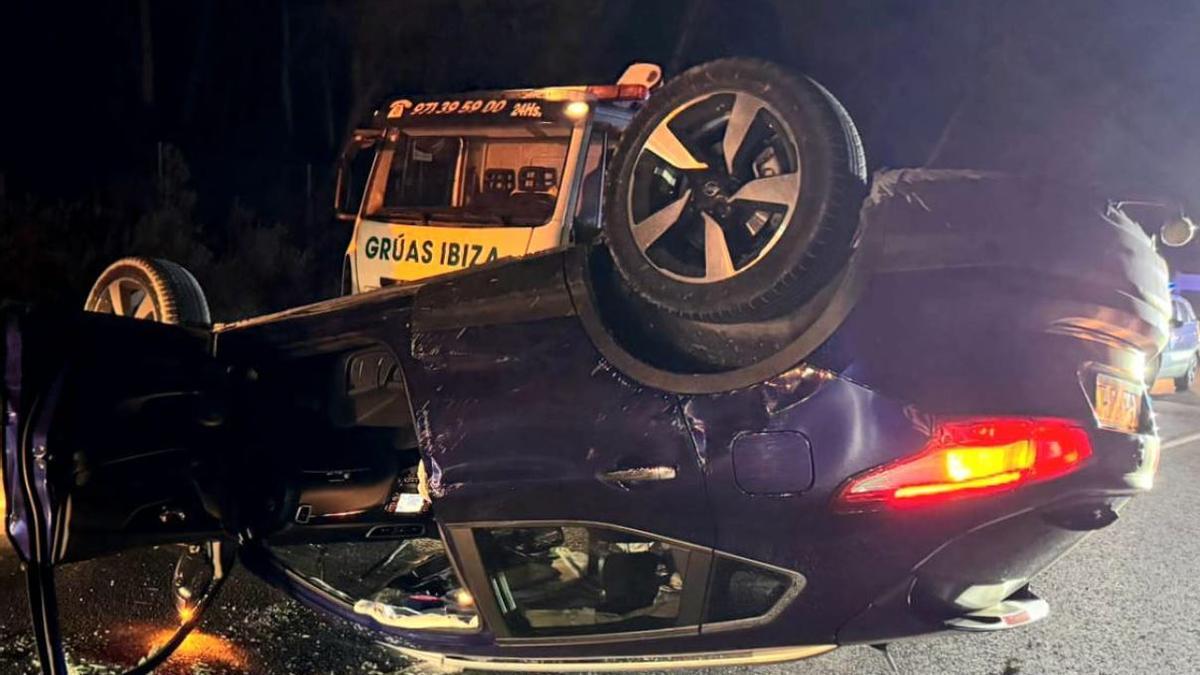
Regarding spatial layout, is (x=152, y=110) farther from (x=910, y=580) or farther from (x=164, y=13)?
(x=910, y=580)

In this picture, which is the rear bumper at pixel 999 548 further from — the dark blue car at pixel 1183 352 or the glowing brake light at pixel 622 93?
the dark blue car at pixel 1183 352

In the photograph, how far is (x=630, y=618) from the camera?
272 centimetres

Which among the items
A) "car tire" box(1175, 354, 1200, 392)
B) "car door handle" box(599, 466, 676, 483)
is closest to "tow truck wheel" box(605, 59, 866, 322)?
"car door handle" box(599, 466, 676, 483)

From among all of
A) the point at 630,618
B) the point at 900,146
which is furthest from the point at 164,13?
the point at 630,618

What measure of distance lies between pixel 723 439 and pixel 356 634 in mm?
1993

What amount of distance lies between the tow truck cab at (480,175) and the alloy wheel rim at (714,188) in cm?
393

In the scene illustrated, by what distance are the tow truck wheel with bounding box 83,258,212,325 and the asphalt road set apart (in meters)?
1.28

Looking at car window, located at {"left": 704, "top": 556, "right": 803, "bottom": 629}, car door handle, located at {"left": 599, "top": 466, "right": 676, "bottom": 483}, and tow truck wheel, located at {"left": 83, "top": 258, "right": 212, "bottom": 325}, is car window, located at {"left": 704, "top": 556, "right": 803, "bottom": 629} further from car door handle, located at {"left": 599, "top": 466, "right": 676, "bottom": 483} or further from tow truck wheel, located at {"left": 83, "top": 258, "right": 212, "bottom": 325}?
tow truck wheel, located at {"left": 83, "top": 258, "right": 212, "bottom": 325}

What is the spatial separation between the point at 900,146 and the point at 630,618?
26.5 m

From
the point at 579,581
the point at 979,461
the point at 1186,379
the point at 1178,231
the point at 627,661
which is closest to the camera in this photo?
the point at 979,461

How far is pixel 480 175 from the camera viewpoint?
714 cm

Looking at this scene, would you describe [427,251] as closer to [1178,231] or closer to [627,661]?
[627,661]

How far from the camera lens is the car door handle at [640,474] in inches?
98.0

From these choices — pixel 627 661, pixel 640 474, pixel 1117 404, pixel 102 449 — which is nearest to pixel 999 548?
pixel 1117 404
